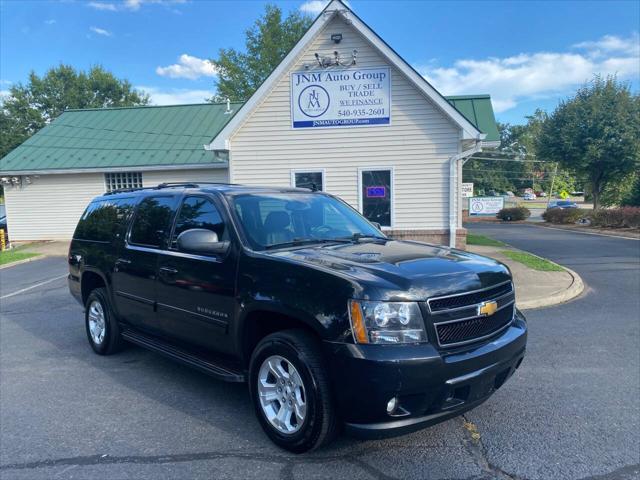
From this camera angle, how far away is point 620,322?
6754mm

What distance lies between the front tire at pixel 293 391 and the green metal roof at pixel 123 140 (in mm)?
14946

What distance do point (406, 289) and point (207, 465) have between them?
180cm

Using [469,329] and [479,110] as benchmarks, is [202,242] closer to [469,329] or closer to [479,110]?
[469,329]

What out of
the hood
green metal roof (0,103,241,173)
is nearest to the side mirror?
the hood

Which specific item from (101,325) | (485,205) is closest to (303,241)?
(101,325)

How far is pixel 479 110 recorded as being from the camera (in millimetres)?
15016

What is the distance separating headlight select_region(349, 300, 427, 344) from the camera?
2.89m

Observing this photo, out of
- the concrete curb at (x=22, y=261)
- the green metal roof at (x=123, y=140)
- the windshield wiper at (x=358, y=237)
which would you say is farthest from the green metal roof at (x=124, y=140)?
the windshield wiper at (x=358, y=237)

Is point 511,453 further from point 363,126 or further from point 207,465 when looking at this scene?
point 363,126

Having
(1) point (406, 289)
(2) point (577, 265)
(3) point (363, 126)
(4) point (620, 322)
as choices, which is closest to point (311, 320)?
(1) point (406, 289)

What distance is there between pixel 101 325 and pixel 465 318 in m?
4.30

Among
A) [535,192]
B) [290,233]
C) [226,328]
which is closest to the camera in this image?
[226,328]

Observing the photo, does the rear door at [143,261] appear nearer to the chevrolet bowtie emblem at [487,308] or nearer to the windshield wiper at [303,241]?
the windshield wiper at [303,241]

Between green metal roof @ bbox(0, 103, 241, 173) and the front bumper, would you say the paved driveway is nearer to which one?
the front bumper
